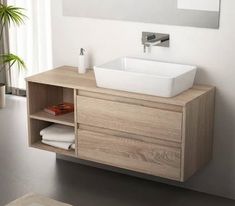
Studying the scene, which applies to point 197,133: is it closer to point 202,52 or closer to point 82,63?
point 202,52

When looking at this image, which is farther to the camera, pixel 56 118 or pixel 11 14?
pixel 11 14

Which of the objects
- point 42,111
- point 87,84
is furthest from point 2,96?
point 87,84

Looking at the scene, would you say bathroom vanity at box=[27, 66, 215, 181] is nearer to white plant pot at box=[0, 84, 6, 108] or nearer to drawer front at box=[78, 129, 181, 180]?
drawer front at box=[78, 129, 181, 180]

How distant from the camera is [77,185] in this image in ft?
13.6

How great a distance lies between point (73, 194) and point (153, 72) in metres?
0.97

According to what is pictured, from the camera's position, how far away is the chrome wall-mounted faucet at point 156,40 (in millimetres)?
3887

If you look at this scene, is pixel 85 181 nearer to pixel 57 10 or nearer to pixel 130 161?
pixel 130 161

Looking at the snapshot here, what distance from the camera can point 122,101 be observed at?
3.73m

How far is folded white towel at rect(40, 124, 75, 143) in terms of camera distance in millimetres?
4148

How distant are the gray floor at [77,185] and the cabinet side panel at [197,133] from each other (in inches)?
11.8

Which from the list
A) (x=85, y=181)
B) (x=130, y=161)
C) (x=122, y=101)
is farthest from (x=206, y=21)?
(x=85, y=181)

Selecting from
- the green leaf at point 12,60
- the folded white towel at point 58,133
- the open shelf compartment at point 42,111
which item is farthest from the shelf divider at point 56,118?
the green leaf at point 12,60

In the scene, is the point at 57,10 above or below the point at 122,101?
above

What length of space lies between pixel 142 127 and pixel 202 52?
624 mm
